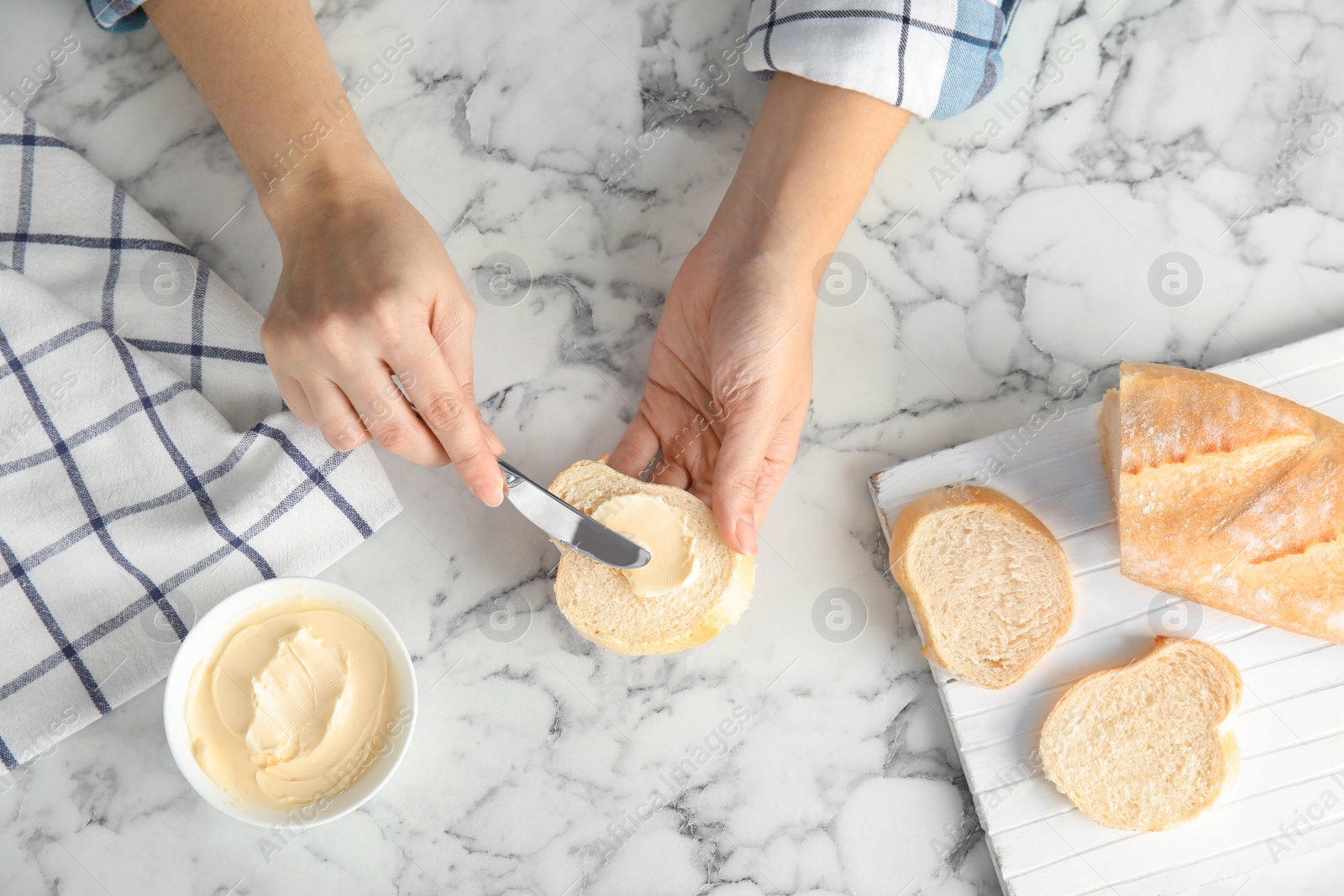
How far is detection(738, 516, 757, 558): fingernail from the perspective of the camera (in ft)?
4.84

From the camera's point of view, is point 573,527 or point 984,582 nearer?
point 573,527

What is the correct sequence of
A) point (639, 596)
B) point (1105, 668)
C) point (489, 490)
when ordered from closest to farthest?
point (489, 490), point (639, 596), point (1105, 668)

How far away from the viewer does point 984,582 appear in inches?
63.5

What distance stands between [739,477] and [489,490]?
43 cm

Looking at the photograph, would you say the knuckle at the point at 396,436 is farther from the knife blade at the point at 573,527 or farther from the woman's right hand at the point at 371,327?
the knife blade at the point at 573,527

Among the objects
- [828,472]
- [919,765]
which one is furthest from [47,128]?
A: [919,765]

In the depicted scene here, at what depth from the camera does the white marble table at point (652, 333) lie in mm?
1661

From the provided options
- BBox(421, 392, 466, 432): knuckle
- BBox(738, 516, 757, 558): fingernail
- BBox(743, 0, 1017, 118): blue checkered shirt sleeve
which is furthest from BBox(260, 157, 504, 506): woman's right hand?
BBox(743, 0, 1017, 118): blue checkered shirt sleeve

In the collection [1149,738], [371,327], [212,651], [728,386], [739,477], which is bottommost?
[1149,738]

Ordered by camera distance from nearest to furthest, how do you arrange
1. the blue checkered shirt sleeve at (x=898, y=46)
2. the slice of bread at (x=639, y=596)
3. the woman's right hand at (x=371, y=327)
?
the woman's right hand at (x=371, y=327), the blue checkered shirt sleeve at (x=898, y=46), the slice of bread at (x=639, y=596)

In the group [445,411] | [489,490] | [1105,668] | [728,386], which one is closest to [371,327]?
[445,411]

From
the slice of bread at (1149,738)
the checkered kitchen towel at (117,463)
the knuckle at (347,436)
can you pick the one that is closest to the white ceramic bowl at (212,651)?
the checkered kitchen towel at (117,463)

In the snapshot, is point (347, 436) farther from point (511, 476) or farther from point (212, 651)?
point (212, 651)

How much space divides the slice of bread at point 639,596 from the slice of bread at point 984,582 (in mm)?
355
